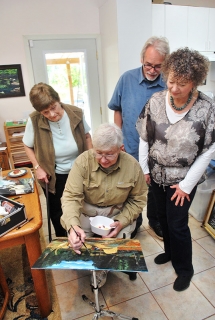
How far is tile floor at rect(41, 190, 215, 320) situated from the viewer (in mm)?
1373

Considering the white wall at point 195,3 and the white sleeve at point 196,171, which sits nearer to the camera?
the white sleeve at point 196,171

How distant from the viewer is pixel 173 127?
3.91 feet

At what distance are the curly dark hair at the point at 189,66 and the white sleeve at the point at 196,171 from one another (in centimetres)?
36

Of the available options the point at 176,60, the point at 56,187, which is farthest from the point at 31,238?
the point at 176,60

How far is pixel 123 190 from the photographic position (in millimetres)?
1328

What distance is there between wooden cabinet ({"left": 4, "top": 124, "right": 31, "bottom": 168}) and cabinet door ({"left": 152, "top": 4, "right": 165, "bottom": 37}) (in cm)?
198

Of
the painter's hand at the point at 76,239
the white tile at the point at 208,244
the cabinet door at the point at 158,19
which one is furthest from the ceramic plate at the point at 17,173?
the cabinet door at the point at 158,19

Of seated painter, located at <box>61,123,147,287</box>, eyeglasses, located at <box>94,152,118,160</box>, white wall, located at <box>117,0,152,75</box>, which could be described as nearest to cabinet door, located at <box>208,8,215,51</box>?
white wall, located at <box>117,0,152,75</box>

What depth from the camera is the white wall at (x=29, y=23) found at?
9.17ft

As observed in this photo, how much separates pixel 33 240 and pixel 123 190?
55 centimetres

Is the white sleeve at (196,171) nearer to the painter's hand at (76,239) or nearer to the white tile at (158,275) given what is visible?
the painter's hand at (76,239)

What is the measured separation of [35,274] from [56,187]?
0.62 metres

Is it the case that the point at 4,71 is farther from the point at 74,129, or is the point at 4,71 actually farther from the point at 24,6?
the point at 74,129

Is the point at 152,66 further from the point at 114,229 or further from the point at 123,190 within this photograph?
the point at 114,229
